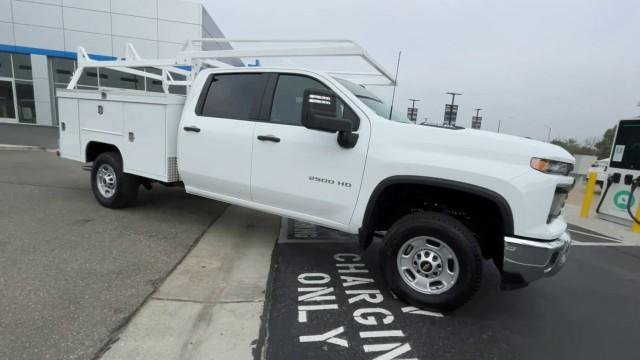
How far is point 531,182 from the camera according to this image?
2.78 meters

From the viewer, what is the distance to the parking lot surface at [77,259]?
8.33 feet

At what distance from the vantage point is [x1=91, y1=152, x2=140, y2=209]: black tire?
5.20m

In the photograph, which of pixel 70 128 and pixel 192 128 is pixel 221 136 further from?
pixel 70 128

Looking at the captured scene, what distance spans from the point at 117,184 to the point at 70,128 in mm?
1350

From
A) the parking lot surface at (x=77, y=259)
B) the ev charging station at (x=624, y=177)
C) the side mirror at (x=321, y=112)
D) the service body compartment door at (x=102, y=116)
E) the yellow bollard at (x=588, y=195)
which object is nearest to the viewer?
the parking lot surface at (x=77, y=259)

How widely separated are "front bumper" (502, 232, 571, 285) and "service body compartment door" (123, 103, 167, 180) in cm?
394

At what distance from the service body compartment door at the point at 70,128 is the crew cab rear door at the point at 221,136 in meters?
2.25

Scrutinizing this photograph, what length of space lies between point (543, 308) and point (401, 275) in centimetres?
148

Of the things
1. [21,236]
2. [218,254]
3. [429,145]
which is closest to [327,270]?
[218,254]

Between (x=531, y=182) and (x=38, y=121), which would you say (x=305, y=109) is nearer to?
(x=531, y=182)

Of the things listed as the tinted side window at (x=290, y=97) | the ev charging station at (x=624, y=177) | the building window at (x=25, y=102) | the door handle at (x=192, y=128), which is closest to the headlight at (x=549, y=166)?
the tinted side window at (x=290, y=97)

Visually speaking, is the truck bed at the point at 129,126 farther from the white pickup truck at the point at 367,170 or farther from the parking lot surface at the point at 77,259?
the parking lot surface at the point at 77,259

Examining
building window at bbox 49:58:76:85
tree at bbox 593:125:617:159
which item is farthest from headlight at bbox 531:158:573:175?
tree at bbox 593:125:617:159

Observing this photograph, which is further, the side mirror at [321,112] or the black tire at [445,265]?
the side mirror at [321,112]
